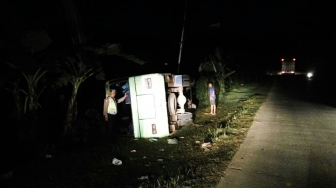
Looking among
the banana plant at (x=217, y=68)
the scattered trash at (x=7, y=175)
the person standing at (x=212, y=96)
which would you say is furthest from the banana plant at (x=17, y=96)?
the banana plant at (x=217, y=68)

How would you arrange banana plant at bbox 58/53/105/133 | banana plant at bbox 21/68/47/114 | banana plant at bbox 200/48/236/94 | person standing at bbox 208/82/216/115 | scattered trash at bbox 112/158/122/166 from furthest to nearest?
banana plant at bbox 200/48/236/94, person standing at bbox 208/82/216/115, banana plant at bbox 58/53/105/133, banana plant at bbox 21/68/47/114, scattered trash at bbox 112/158/122/166

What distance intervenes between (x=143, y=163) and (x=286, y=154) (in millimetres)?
3260

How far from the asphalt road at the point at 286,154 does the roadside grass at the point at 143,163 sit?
0.33 meters

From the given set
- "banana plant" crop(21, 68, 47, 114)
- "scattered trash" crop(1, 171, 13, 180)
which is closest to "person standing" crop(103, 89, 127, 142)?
"banana plant" crop(21, 68, 47, 114)

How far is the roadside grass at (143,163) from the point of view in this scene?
5.55m

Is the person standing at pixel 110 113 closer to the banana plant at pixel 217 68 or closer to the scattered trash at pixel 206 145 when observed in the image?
the scattered trash at pixel 206 145

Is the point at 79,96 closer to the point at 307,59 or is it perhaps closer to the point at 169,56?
the point at 169,56

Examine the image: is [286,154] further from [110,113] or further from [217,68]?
[217,68]

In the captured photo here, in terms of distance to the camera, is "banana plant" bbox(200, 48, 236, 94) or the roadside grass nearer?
the roadside grass

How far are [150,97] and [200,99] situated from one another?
692 cm

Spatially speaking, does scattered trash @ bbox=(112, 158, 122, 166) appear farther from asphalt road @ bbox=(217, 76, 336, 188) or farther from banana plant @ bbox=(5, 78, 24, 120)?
banana plant @ bbox=(5, 78, 24, 120)

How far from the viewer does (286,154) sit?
A: 20.8 feet

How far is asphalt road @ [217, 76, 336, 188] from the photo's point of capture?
5098 millimetres

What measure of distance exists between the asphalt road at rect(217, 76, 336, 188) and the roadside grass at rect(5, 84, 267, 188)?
33 centimetres
